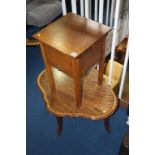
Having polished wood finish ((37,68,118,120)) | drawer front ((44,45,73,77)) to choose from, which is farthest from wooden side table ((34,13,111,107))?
polished wood finish ((37,68,118,120))

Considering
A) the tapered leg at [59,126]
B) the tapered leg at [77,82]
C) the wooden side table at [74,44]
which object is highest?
A: the wooden side table at [74,44]

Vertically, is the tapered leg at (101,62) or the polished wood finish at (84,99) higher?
the tapered leg at (101,62)

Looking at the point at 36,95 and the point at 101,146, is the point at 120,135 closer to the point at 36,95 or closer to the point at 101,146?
the point at 101,146

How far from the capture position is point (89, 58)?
1224 millimetres

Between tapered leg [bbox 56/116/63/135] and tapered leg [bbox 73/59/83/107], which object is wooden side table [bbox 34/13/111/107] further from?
tapered leg [bbox 56/116/63/135]

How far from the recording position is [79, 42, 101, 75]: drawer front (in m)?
1.17

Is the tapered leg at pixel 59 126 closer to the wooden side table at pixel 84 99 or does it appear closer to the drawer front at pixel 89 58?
the wooden side table at pixel 84 99

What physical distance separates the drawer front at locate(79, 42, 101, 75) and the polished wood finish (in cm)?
25

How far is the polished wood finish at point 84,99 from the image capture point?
1.38 metres

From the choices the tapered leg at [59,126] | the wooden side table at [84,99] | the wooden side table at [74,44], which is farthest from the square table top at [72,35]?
the tapered leg at [59,126]

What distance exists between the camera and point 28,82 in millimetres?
2287
